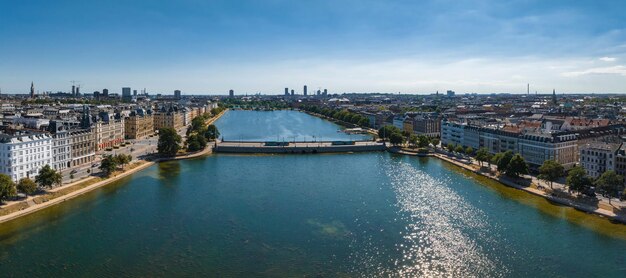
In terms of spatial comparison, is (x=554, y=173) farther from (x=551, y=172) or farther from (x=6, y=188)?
(x=6, y=188)

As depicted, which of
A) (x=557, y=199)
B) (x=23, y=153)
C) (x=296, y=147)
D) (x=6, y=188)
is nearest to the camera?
(x=6, y=188)

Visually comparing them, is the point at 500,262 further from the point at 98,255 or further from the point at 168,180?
the point at 168,180

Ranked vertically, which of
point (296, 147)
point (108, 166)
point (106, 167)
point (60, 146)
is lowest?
point (106, 167)

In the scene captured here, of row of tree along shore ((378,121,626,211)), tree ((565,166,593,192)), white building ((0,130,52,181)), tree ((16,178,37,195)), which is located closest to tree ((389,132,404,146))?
row of tree along shore ((378,121,626,211))

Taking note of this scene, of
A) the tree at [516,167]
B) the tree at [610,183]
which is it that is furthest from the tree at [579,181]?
the tree at [516,167]

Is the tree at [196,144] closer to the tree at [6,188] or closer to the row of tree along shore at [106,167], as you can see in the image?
the row of tree along shore at [106,167]

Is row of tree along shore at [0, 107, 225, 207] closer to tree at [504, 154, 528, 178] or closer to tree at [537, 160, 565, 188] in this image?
tree at [504, 154, 528, 178]

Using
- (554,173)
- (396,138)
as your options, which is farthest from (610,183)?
(396,138)
